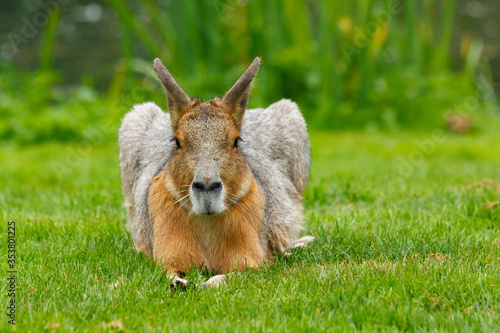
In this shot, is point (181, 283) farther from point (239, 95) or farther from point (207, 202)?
point (239, 95)

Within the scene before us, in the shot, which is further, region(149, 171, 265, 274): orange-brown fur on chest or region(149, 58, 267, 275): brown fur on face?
region(149, 171, 265, 274): orange-brown fur on chest

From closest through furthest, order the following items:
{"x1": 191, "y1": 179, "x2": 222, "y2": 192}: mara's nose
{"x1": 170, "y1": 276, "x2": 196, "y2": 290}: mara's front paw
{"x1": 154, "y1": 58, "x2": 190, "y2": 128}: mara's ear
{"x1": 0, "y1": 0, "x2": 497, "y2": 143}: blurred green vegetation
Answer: {"x1": 191, "y1": 179, "x2": 222, "y2": 192}: mara's nose < {"x1": 170, "y1": 276, "x2": 196, "y2": 290}: mara's front paw < {"x1": 154, "y1": 58, "x2": 190, "y2": 128}: mara's ear < {"x1": 0, "y1": 0, "x2": 497, "y2": 143}: blurred green vegetation

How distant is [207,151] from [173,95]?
0.41 metres

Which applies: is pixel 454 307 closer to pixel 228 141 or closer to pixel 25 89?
pixel 228 141

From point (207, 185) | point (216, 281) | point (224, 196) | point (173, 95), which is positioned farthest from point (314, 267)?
point (173, 95)

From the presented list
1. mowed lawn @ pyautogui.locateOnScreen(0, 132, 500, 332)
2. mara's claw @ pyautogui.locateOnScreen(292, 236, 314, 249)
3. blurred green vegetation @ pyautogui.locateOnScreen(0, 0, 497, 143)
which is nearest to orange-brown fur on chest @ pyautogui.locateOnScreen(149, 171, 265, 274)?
mowed lawn @ pyautogui.locateOnScreen(0, 132, 500, 332)

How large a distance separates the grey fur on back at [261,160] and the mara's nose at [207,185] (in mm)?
718

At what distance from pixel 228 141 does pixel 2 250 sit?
5.28 ft

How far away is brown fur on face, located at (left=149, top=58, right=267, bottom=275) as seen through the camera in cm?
332

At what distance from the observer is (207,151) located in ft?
10.7

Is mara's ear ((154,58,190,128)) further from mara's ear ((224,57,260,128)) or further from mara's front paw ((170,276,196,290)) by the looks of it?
mara's front paw ((170,276,196,290))

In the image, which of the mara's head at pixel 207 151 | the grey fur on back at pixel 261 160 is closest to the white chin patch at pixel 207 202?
the mara's head at pixel 207 151

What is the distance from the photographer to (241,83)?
11.4 ft

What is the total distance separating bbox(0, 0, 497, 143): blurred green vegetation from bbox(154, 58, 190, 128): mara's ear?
5024 millimetres
